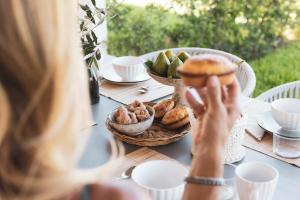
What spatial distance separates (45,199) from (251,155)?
2.47 feet

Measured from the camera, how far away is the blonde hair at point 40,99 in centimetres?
64

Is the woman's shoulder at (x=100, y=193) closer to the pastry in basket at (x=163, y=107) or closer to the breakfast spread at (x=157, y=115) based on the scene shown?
the breakfast spread at (x=157, y=115)

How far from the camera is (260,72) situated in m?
3.62

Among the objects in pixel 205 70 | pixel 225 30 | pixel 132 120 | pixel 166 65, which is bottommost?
pixel 225 30

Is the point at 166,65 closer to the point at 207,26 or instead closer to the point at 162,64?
the point at 162,64

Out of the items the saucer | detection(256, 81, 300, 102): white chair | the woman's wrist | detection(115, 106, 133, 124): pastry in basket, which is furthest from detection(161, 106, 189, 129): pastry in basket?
detection(256, 81, 300, 102): white chair

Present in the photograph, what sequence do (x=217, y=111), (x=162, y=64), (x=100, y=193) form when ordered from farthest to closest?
1. (x=162, y=64)
2. (x=217, y=111)
3. (x=100, y=193)

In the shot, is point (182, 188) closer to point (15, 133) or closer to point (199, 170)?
point (199, 170)

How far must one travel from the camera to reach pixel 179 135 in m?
1.35

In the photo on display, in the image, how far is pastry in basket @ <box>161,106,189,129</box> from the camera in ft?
4.59

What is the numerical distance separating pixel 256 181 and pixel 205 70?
293 millimetres

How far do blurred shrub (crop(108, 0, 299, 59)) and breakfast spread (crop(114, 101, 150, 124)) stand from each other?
2.14 m

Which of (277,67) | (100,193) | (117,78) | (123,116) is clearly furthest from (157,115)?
(277,67)

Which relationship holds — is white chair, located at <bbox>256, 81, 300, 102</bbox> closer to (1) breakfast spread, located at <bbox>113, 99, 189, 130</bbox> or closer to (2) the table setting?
(2) the table setting
